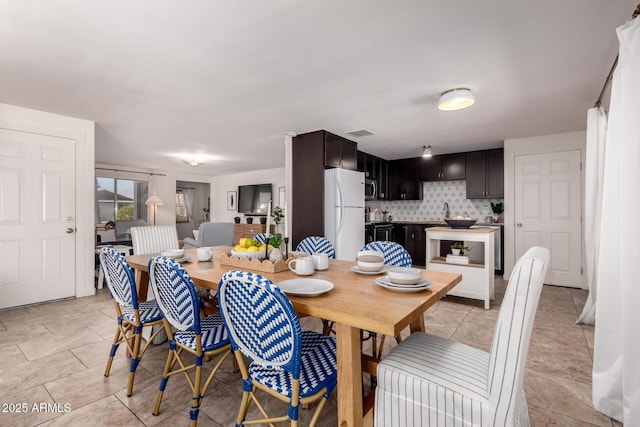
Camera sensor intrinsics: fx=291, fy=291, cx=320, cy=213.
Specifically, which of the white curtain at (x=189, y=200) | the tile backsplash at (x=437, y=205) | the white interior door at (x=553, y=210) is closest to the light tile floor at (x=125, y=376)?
the white interior door at (x=553, y=210)

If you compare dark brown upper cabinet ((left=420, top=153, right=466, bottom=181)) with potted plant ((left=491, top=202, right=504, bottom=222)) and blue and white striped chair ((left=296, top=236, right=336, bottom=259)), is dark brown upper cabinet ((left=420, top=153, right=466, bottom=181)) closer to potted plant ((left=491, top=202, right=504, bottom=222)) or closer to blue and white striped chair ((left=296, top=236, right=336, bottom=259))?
potted plant ((left=491, top=202, right=504, bottom=222))

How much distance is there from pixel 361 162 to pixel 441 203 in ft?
7.00

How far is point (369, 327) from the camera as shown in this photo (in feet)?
3.46

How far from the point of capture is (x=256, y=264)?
191 cm

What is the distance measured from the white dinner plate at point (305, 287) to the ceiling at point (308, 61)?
5.15 ft

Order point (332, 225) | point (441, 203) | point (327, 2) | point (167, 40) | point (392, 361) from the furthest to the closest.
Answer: point (441, 203) < point (332, 225) < point (167, 40) < point (327, 2) < point (392, 361)

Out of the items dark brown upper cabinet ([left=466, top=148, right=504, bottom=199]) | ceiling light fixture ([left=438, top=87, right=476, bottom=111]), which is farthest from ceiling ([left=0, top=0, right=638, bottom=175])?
dark brown upper cabinet ([left=466, top=148, right=504, bottom=199])

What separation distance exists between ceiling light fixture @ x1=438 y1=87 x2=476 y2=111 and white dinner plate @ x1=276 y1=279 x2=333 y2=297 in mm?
2334

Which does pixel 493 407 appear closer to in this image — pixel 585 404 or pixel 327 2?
pixel 585 404

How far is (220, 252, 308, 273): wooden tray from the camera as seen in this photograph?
72.0 inches

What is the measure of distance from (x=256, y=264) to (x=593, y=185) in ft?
10.9

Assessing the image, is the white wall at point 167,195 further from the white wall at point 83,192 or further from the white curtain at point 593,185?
the white curtain at point 593,185

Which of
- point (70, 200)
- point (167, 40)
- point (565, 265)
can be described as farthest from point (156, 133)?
point (565, 265)

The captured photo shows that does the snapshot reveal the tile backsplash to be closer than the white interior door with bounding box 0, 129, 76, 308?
No
